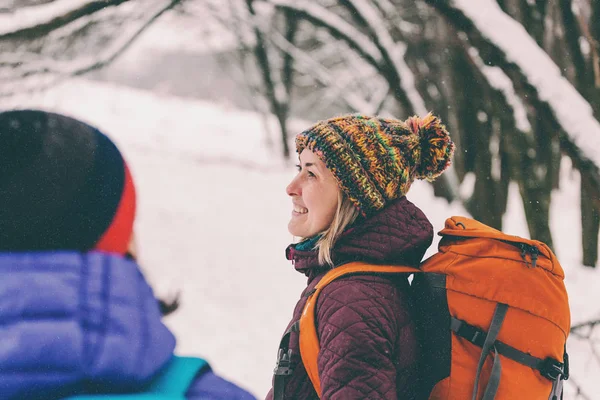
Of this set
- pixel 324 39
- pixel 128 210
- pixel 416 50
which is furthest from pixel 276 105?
pixel 128 210

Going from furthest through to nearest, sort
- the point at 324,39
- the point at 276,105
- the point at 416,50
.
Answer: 1. the point at 324,39
2. the point at 276,105
3. the point at 416,50

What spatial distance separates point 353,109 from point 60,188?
9.27m

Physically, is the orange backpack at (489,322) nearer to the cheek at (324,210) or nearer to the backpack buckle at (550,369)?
the backpack buckle at (550,369)

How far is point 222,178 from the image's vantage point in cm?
1215

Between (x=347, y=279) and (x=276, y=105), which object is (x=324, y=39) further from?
(x=347, y=279)

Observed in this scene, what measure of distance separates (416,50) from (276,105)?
478 cm

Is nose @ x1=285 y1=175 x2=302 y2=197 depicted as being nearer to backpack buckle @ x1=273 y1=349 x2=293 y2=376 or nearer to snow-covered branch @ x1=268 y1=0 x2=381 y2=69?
Answer: backpack buckle @ x1=273 y1=349 x2=293 y2=376

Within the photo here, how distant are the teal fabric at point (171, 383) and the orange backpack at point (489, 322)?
1.95 feet

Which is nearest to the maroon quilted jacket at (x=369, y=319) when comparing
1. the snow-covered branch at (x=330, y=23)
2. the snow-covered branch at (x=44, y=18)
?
the snow-covered branch at (x=44, y=18)

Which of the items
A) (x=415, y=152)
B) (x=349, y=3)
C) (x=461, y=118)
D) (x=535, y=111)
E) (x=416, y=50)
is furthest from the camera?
(x=416, y=50)

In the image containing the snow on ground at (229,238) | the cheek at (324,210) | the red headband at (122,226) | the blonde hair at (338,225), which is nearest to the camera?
the red headband at (122,226)

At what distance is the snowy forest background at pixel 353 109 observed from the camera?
3.03 m

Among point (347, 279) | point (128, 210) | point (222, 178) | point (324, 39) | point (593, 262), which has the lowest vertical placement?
point (222, 178)

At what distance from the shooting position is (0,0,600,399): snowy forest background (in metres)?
3.03
